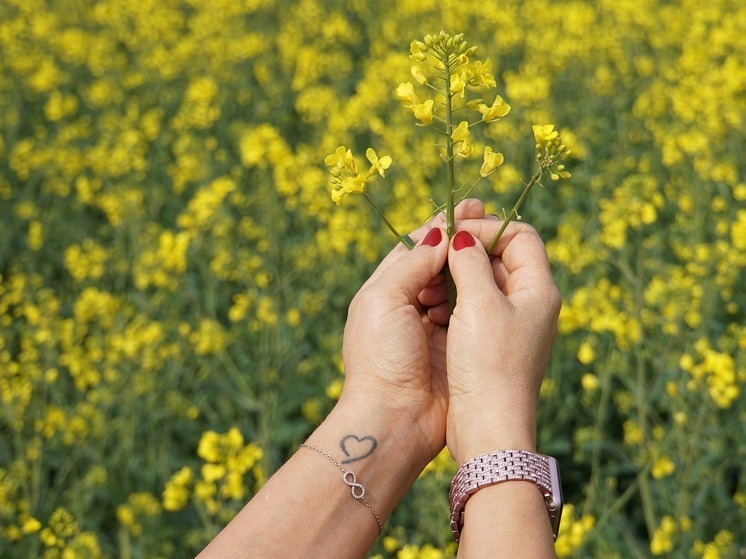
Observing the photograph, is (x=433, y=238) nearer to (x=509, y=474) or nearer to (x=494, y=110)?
(x=494, y=110)

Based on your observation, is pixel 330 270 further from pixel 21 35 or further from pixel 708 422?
pixel 21 35

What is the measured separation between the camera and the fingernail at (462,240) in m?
1.57

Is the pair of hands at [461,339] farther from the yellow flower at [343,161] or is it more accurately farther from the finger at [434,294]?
the yellow flower at [343,161]

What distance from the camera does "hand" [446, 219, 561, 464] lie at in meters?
1.42

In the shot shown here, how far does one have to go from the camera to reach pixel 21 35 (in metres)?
8.19

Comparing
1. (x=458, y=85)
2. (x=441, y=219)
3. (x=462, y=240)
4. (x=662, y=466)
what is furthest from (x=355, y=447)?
(x=662, y=466)

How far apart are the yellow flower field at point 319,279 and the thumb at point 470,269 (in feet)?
0.58

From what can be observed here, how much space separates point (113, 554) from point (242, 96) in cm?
406

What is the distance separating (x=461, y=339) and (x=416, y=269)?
0.53ft

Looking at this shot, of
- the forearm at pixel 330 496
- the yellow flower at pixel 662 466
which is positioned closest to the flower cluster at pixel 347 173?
the forearm at pixel 330 496

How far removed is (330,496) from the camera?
148cm

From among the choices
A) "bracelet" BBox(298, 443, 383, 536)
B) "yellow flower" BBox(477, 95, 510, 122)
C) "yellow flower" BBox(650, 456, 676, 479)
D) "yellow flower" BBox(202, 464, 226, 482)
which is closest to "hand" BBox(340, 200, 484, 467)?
"bracelet" BBox(298, 443, 383, 536)

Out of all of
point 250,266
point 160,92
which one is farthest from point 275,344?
point 160,92

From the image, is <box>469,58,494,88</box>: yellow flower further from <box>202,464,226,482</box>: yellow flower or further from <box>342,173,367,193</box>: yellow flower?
<box>202,464,226,482</box>: yellow flower
